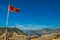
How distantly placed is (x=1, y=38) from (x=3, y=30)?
10.9 ft

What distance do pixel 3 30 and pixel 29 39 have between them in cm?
353

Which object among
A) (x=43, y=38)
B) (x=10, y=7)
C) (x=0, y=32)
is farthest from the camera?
(x=0, y=32)

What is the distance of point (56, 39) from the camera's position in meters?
17.6

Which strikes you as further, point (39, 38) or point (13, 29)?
point (13, 29)

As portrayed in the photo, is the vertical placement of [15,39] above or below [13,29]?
below

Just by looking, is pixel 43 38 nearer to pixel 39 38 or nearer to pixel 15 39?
pixel 39 38

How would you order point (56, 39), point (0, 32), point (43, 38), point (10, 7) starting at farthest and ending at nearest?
1. point (0, 32)
2. point (43, 38)
3. point (56, 39)
4. point (10, 7)

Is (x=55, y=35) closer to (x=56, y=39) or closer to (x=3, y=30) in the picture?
(x=56, y=39)

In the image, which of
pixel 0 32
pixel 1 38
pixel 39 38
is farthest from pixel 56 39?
pixel 0 32

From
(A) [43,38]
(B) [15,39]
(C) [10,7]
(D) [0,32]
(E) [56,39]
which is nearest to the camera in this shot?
(C) [10,7]

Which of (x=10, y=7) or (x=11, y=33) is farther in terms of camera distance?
(x=11, y=33)

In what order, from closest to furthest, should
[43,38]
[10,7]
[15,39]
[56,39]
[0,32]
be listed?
[10,7]
[56,39]
[43,38]
[15,39]
[0,32]

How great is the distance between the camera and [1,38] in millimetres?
19453

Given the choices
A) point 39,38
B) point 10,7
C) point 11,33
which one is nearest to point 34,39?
point 39,38
